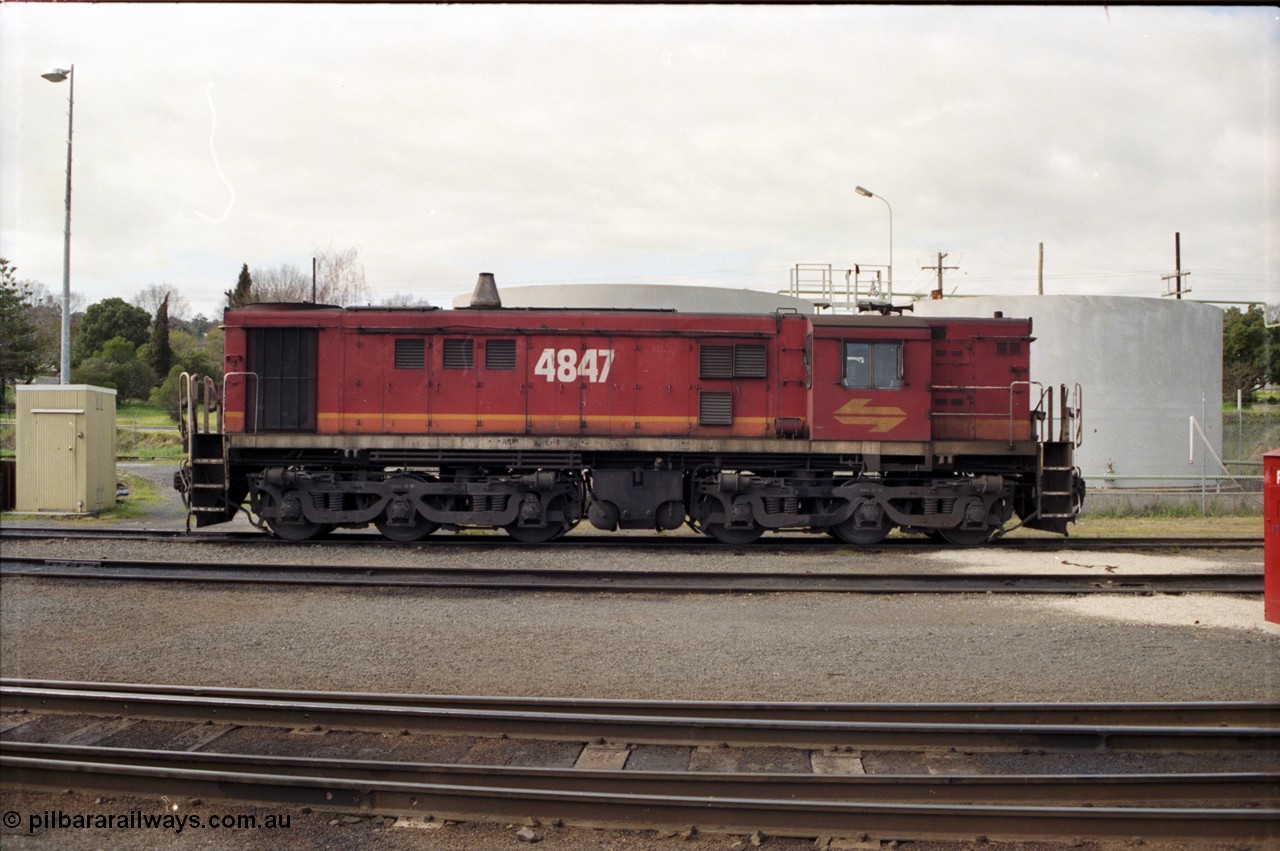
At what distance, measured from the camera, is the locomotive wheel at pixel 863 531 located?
45.8 ft

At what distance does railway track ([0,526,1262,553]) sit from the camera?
13719 millimetres

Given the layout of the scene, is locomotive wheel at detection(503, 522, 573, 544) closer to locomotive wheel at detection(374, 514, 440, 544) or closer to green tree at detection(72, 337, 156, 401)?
locomotive wheel at detection(374, 514, 440, 544)

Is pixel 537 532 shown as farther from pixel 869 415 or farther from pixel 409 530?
pixel 869 415

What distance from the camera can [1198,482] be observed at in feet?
77.9

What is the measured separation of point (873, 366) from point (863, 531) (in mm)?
2538

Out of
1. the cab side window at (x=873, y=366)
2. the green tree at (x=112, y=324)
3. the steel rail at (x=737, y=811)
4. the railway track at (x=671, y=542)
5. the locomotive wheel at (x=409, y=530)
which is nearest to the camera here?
the steel rail at (x=737, y=811)

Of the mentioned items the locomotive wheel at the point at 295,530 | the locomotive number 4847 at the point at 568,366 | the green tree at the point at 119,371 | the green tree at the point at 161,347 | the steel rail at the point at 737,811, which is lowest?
the steel rail at the point at 737,811

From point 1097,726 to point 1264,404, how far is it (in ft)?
96.6

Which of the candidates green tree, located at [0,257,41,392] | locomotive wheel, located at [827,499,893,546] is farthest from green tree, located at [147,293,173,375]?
locomotive wheel, located at [827,499,893,546]

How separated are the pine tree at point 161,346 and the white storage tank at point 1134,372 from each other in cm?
4149

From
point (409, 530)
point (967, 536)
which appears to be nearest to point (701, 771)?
point (409, 530)

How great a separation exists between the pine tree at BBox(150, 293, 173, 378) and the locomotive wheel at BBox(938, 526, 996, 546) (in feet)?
145
